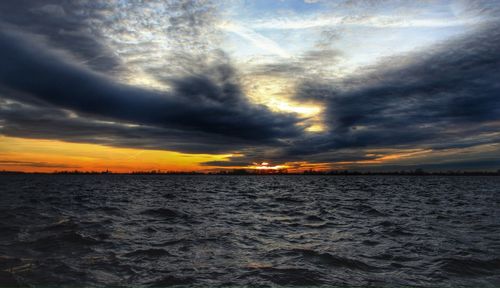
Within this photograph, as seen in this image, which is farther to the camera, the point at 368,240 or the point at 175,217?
the point at 175,217

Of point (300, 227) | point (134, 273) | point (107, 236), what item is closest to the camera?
point (134, 273)

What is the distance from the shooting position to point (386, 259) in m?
10.9

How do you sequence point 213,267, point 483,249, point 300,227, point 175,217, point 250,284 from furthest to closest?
point 175,217
point 300,227
point 483,249
point 213,267
point 250,284

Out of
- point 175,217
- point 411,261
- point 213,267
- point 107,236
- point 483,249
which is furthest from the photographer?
point 175,217

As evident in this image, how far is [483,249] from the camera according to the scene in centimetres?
1220

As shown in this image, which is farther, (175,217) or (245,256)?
(175,217)

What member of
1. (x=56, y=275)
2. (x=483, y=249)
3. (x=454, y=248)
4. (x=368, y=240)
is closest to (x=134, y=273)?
(x=56, y=275)

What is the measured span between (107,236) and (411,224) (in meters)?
15.3

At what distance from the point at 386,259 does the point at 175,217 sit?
510 inches

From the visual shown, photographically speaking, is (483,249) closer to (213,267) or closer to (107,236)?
(213,267)

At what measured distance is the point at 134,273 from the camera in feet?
29.0

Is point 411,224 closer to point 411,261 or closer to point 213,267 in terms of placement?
point 411,261

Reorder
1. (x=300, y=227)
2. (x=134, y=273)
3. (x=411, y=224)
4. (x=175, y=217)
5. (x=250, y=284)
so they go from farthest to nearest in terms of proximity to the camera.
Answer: (x=175, y=217) < (x=411, y=224) < (x=300, y=227) < (x=134, y=273) < (x=250, y=284)

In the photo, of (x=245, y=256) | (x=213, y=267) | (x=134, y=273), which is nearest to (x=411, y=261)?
(x=245, y=256)
